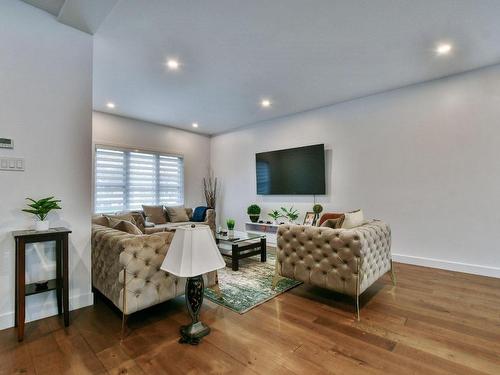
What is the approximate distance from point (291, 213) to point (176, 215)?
252cm

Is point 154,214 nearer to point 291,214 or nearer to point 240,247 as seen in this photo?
point 240,247

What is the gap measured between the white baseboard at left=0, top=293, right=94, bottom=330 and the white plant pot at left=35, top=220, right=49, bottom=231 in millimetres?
741

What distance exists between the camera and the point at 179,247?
190cm

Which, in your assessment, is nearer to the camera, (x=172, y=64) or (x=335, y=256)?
(x=335, y=256)

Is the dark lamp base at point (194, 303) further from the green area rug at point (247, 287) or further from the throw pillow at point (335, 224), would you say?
the throw pillow at point (335, 224)

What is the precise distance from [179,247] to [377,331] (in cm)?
175

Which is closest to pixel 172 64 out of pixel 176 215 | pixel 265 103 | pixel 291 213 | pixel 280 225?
pixel 265 103

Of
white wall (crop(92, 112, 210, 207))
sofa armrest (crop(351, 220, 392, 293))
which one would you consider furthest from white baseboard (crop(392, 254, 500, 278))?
white wall (crop(92, 112, 210, 207))

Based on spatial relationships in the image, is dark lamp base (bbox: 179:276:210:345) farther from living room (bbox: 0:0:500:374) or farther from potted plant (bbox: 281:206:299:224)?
potted plant (bbox: 281:206:299:224)

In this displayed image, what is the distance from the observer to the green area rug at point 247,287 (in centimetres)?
261

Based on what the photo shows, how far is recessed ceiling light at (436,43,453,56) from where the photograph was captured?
114 inches

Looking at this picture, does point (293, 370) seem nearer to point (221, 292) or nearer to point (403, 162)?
point (221, 292)

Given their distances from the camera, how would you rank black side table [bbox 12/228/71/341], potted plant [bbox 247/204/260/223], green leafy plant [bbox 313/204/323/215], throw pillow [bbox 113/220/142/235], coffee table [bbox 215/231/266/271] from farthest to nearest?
1. potted plant [bbox 247/204/260/223]
2. green leafy plant [bbox 313/204/323/215]
3. coffee table [bbox 215/231/266/271]
4. throw pillow [bbox 113/220/142/235]
5. black side table [bbox 12/228/71/341]

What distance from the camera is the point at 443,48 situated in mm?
2953
